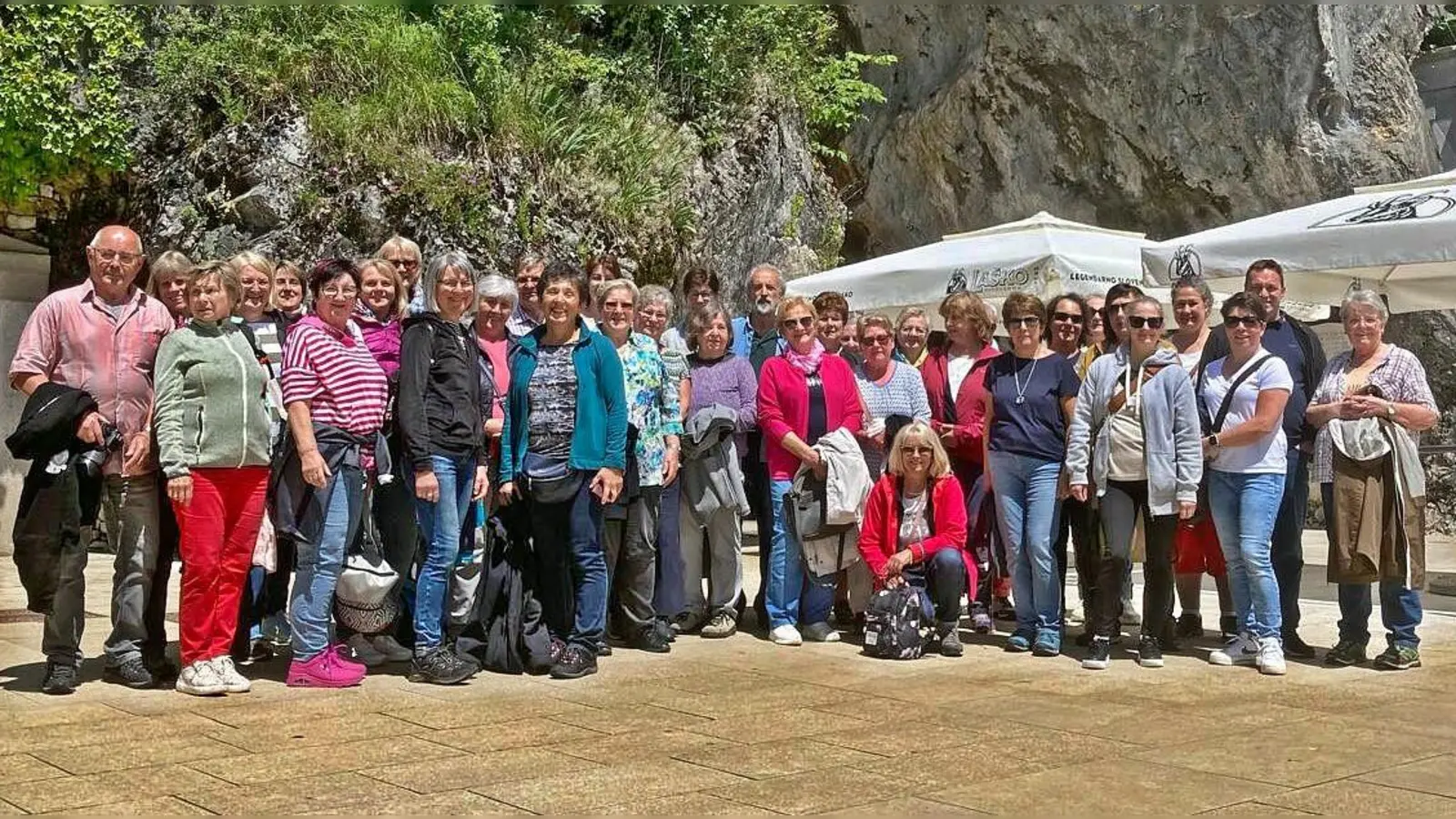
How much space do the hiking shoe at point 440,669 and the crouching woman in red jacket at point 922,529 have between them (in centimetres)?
221

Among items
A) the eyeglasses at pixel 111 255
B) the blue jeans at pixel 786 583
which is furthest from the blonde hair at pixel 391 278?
the blue jeans at pixel 786 583

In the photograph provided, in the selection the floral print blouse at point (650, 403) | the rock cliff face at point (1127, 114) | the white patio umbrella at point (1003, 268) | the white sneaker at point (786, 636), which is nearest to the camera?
the floral print blouse at point (650, 403)

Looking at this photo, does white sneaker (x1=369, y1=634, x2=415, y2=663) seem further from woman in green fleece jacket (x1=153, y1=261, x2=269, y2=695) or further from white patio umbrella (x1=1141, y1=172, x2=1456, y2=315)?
white patio umbrella (x1=1141, y1=172, x2=1456, y2=315)

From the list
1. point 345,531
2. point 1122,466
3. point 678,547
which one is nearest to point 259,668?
point 345,531

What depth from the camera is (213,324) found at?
6.07 metres

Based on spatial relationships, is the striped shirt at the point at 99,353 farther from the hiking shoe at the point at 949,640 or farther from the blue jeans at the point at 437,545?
the hiking shoe at the point at 949,640

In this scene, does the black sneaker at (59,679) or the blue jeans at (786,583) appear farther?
the blue jeans at (786,583)

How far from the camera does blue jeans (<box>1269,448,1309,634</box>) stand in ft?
23.8

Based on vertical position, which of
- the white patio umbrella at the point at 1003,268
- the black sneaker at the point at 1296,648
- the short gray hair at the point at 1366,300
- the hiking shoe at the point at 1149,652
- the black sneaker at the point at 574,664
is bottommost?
the black sneaker at the point at 1296,648

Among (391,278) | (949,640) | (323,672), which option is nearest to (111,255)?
(391,278)

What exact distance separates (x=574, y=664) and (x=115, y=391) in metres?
2.31

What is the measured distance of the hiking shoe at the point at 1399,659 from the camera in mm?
6887

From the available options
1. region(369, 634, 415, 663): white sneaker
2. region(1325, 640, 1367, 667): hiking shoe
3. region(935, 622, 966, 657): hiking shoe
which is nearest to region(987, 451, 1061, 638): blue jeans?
region(935, 622, 966, 657): hiking shoe

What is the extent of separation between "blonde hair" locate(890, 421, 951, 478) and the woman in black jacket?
217cm
